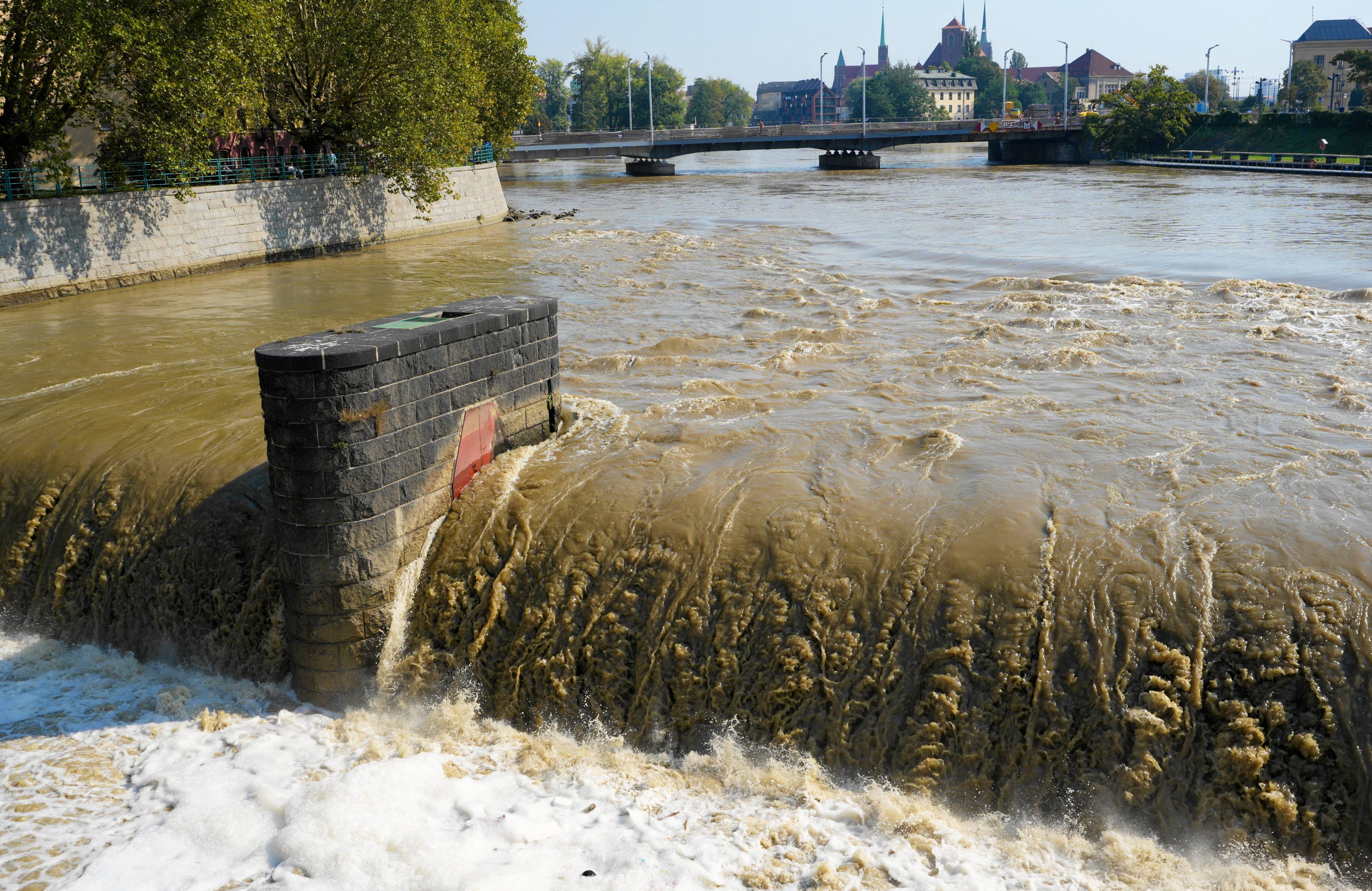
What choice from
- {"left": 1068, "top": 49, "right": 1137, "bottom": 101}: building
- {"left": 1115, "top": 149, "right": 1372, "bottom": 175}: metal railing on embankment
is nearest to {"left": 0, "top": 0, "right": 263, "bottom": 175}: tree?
{"left": 1115, "top": 149, "right": 1372, "bottom": 175}: metal railing on embankment

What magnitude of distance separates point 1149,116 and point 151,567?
8576cm

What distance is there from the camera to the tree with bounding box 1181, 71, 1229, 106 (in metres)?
129

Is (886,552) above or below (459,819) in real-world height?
above

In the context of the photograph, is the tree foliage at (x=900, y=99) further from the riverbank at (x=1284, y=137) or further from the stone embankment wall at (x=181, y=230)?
the stone embankment wall at (x=181, y=230)

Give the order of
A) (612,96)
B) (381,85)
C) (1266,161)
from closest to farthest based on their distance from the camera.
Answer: (381,85) → (1266,161) → (612,96)

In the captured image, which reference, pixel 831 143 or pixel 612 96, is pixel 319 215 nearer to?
pixel 831 143

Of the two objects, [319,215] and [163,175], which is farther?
[319,215]

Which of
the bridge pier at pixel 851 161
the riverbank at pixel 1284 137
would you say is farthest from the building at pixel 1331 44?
the bridge pier at pixel 851 161

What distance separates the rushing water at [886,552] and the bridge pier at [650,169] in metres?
71.4

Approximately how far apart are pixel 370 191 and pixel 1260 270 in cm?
2629

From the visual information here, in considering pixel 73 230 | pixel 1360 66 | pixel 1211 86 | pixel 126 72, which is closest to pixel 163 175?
pixel 73 230

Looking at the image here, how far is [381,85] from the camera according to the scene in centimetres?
3250

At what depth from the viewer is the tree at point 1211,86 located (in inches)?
5069

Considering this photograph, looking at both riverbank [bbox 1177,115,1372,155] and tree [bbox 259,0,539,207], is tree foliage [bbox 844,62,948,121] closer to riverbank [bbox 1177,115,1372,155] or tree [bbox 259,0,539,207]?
riverbank [bbox 1177,115,1372,155]
